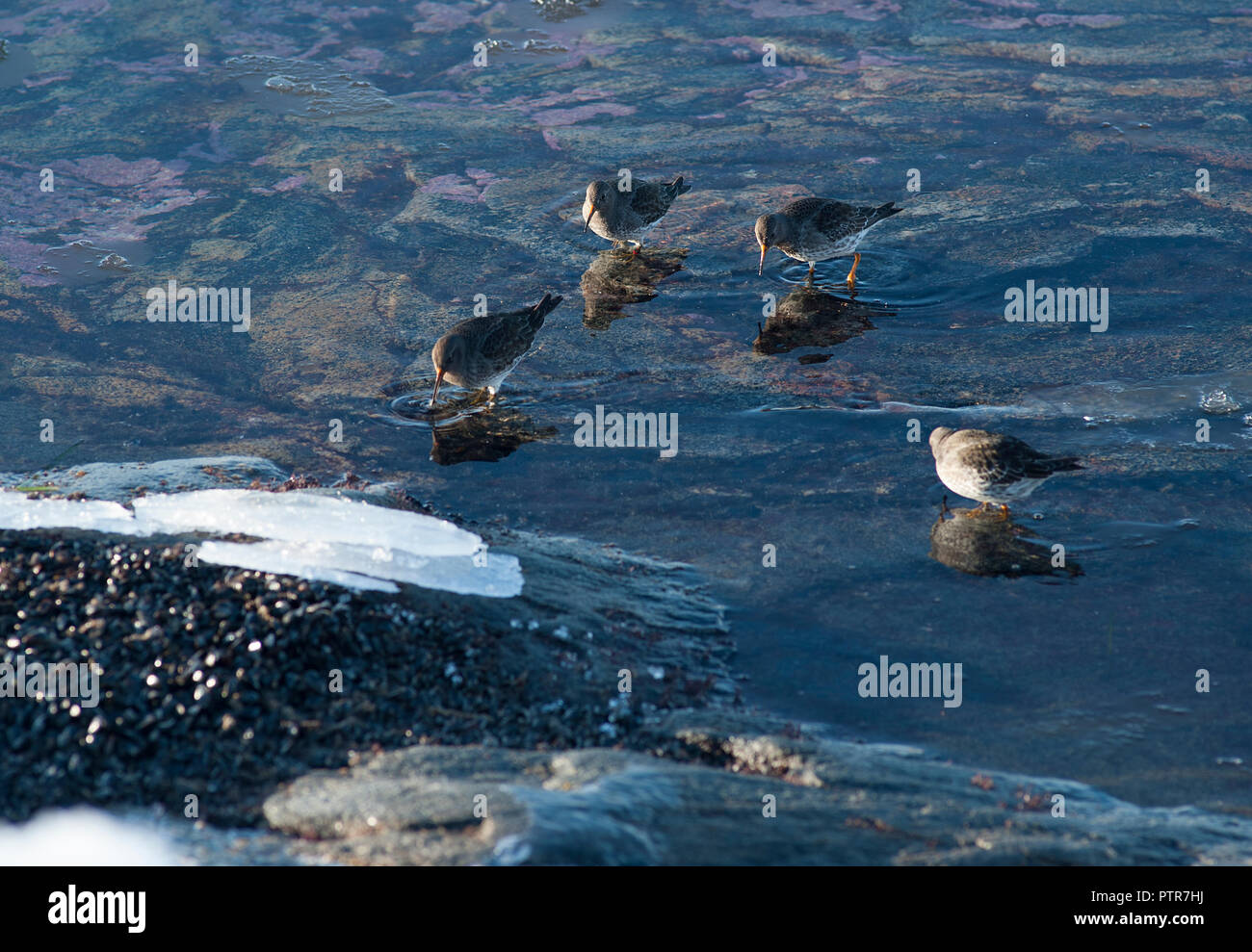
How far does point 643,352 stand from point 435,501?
3.16m

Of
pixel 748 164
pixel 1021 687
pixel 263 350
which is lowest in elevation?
pixel 1021 687

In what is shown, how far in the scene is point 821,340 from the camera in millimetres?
11484

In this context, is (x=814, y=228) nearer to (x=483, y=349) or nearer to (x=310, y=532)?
(x=483, y=349)

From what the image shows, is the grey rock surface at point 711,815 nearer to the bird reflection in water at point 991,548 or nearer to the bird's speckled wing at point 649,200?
the bird reflection in water at point 991,548

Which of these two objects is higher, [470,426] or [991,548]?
[470,426]

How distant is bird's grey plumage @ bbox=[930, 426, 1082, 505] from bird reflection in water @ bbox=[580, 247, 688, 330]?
4.48 meters

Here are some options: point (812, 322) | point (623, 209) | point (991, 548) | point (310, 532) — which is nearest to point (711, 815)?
point (310, 532)

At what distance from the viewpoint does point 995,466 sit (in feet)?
27.5

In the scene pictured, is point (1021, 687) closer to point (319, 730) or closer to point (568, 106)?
point (319, 730)

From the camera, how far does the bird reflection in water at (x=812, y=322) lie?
11459 mm

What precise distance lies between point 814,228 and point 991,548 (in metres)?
4.77
